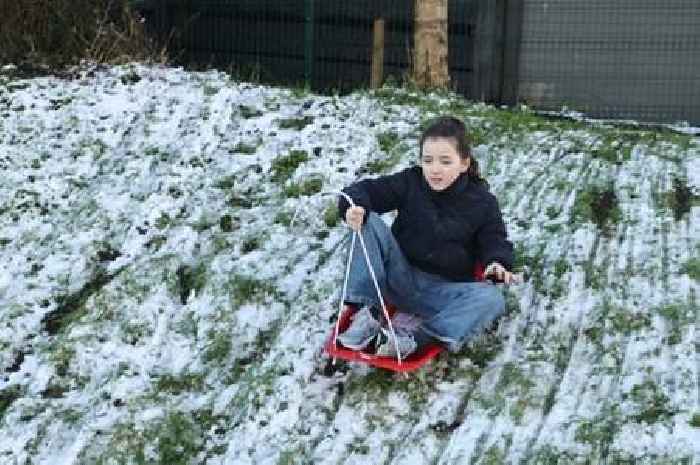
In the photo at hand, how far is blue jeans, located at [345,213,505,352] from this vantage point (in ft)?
12.5

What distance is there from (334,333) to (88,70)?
376 cm

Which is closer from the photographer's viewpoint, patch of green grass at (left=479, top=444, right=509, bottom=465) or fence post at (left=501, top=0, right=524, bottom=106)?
patch of green grass at (left=479, top=444, right=509, bottom=465)

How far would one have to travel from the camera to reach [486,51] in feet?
26.1

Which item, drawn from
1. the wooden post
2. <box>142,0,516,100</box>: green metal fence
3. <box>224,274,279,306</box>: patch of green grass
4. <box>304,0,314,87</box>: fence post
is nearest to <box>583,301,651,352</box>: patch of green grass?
<box>224,274,279,306</box>: patch of green grass

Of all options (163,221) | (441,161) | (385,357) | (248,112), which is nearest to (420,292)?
(385,357)

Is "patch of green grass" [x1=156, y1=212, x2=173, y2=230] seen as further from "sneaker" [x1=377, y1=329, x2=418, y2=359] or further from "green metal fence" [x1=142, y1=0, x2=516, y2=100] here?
"green metal fence" [x1=142, y1=0, x2=516, y2=100]

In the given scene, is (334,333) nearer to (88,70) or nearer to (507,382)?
(507,382)

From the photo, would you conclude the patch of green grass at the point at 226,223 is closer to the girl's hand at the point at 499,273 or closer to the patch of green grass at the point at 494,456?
the girl's hand at the point at 499,273

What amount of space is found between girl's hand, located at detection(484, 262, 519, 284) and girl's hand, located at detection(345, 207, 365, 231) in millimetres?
488

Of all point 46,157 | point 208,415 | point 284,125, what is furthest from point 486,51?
point 208,415

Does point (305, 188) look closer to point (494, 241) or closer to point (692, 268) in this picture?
point (494, 241)

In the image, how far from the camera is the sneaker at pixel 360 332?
3869 millimetres

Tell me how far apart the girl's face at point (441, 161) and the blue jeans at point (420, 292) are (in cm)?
26

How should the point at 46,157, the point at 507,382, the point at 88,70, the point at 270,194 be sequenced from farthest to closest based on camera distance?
the point at 88,70, the point at 46,157, the point at 270,194, the point at 507,382
